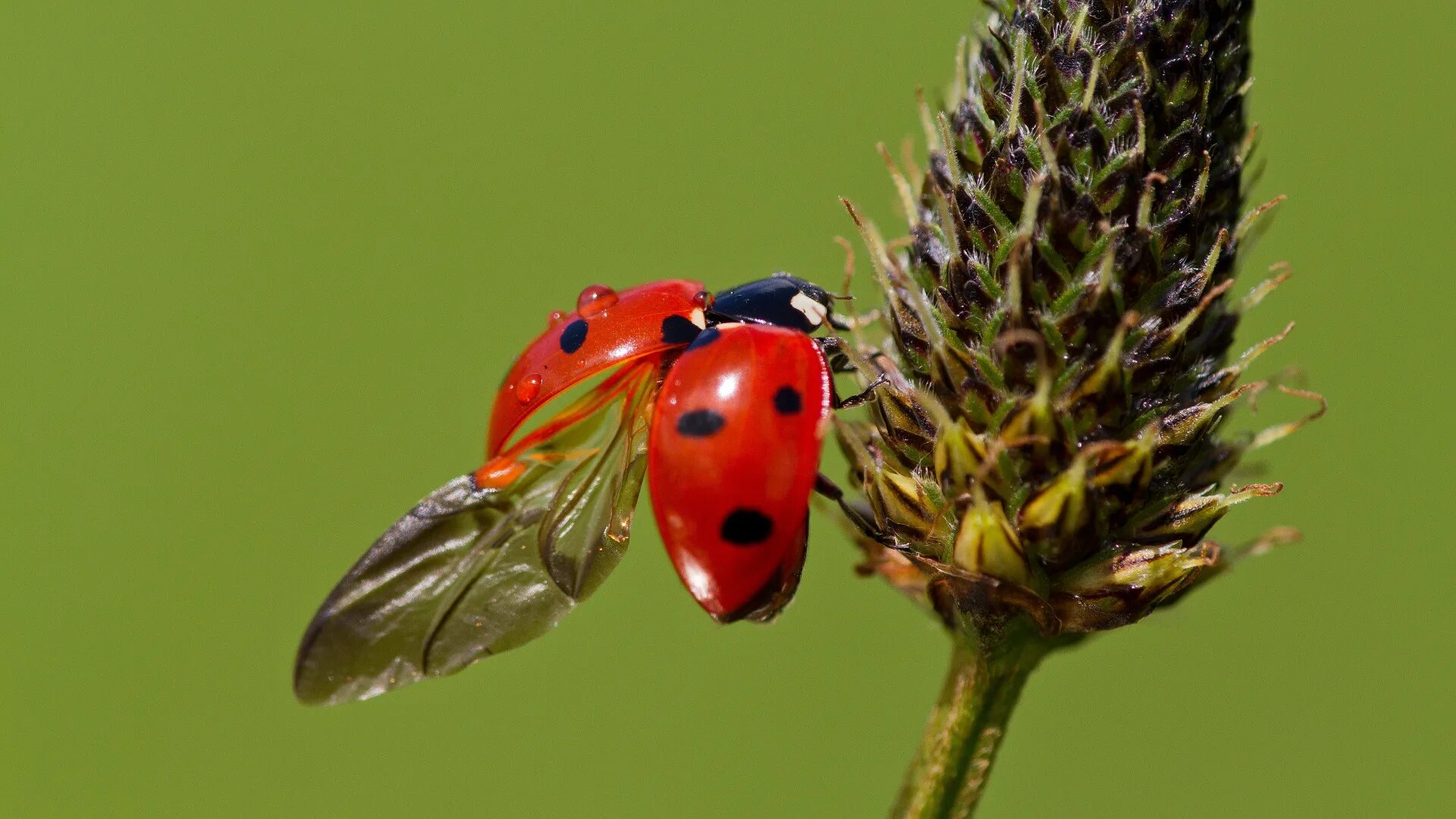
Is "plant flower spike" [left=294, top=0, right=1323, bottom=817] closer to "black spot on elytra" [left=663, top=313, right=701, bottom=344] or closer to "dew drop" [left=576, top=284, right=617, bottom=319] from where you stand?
"black spot on elytra" [left=663, top=313, right=701, bottom=344]

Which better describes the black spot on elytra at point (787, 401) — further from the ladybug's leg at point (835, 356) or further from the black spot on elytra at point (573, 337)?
the black spot on elytra at point (573, 337)

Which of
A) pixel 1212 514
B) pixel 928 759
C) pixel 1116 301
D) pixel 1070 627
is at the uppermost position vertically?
pixel 1116 301

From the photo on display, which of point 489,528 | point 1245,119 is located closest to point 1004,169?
point 1245,119

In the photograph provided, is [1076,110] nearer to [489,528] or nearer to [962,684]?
[962,684]

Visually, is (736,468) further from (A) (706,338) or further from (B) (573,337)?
(B) (573,337)

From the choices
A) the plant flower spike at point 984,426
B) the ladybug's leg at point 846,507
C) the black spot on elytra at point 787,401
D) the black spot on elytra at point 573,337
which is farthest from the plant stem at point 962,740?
the black spot on elytra at point 573,337

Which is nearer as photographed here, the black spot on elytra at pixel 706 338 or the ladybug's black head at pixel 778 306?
the black spot on elytra at pixel 706 338

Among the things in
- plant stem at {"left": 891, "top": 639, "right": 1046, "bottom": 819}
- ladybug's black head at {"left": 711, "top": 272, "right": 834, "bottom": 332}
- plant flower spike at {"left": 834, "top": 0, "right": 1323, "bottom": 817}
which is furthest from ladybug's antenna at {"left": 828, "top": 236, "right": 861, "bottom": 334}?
plant stem at {"left": 891, "top": 639, "right": 1046, "bottom": 819}
